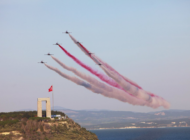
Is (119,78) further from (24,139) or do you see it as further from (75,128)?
(24,139)

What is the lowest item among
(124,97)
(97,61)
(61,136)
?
(61,136)

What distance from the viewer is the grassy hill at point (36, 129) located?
9853cm

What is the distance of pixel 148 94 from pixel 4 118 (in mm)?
56583

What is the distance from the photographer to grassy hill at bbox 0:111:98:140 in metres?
98.5

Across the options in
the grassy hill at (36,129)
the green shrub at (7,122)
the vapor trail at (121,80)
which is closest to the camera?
the grassy hill at (36,129)

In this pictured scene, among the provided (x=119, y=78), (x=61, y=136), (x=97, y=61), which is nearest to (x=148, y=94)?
(x=119, y=78)

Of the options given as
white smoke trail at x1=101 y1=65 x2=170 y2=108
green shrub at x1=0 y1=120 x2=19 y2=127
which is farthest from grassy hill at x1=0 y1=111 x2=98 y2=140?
white smoke trail at x1=101 y1=65 x2=170 y2=108

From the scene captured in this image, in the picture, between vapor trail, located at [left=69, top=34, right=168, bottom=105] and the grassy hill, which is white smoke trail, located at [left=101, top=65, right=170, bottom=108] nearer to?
vapor trail, located at [left=69, top=34, right=168, bottom=105]

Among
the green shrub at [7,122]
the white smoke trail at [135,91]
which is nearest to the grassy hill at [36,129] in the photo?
the green shrub at [7,122]

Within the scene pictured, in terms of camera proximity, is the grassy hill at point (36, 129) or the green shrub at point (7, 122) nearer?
the grassy hill at point (36, 129)

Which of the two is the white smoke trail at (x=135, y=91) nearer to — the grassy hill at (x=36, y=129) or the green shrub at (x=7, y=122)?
the grassy hill at (x=36, y=129)

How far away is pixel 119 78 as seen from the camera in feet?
371

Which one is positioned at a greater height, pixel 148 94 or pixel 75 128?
pixel 148 94

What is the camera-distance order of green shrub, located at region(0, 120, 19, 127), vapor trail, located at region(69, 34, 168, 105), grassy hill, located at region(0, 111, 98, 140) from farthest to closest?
vapor trail, located at region(69, 34, 168, 105)
green shrub, located at region(0, 120, 19, 127)
grassy hill, located at region(0, 111, 98, 140)
